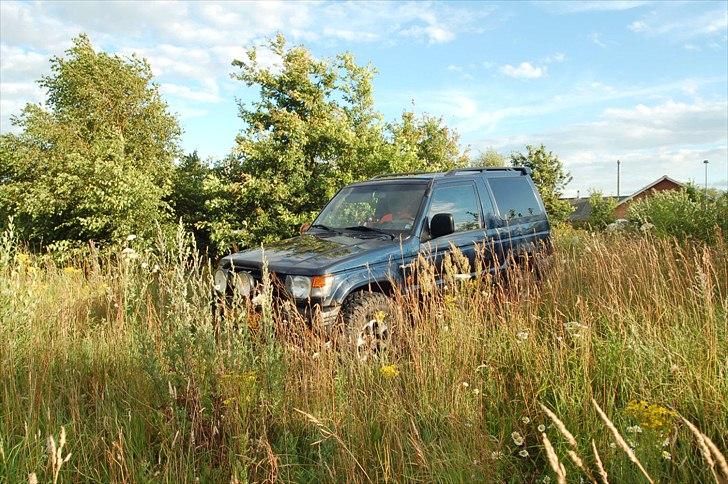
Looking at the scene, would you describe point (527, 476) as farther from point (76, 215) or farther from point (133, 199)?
point (76, 215)

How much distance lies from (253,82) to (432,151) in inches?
247

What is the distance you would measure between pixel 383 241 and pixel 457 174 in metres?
1.47

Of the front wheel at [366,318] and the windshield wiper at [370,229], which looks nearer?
the front wheel at [366,318]

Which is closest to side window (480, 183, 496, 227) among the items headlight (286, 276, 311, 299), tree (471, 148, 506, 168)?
headlight (286, 276, 311, 299)

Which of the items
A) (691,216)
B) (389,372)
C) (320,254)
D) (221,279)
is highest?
(691,216)

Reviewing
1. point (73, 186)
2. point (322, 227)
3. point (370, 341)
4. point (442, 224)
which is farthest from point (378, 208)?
point (73, 186)

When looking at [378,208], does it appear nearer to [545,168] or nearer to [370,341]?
[370,341]

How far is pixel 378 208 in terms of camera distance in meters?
5.45

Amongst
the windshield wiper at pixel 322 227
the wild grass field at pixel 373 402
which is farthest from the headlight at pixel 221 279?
the windshield wiper at pixel 322 227

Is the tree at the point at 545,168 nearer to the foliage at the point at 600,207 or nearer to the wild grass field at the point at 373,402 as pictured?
the foliage at the point at 600,207

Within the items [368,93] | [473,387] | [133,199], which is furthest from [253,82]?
[473,387]

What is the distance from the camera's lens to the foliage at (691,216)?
7.76 meters

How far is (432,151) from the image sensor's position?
16031 millimetres

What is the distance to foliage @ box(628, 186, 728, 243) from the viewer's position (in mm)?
7759
